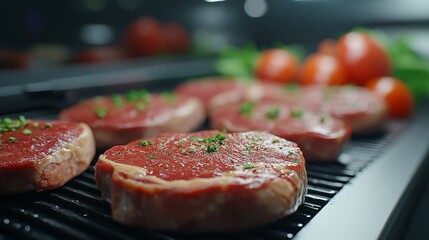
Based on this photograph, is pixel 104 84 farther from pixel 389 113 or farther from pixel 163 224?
pixel 389 113

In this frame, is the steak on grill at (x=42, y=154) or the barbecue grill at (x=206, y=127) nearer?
the barbecue grill at (x=206, y=127)

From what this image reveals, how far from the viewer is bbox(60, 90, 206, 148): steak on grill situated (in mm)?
1768

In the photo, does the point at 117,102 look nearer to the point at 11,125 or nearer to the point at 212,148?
the point at 11,125

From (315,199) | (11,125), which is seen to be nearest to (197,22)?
(11,125)

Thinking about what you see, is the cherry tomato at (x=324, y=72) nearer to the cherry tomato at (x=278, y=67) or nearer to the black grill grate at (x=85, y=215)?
the cherry tomato at (x=278, y=67)

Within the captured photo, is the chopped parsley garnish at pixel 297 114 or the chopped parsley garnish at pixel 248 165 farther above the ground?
the chopped parsley garnish at pixel 248 165

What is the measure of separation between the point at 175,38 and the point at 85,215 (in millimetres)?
2064

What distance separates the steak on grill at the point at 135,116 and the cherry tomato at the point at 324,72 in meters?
1.12

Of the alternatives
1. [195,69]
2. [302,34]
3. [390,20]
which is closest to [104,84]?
[195,69]

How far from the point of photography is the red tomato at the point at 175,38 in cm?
291

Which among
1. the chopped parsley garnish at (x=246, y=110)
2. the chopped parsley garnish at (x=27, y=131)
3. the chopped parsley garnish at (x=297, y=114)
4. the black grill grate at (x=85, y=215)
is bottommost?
the black grill grate at (x=85, y=215)

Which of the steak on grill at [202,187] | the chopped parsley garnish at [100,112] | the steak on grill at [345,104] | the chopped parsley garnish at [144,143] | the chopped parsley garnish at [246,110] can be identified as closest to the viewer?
the steak on grill at [202,187]

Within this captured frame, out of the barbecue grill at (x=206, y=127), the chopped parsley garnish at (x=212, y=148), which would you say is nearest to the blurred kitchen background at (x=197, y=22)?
the barbecue grill at (x=206, y=127)

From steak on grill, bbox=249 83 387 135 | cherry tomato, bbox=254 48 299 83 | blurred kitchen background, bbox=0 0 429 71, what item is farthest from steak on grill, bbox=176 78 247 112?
cherry tomato, bbox=254 48 299 83
